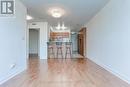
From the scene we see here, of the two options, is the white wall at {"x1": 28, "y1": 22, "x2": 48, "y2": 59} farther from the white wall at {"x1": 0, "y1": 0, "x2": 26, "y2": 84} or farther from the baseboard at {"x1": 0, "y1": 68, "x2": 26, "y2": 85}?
the baseboard at {"x1": 0, "y1": 68, "x2": 26, "y2": 85}

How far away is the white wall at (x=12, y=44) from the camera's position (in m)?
4.58

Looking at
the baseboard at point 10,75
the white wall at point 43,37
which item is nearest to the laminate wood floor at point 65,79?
the baseboard at point 10,75

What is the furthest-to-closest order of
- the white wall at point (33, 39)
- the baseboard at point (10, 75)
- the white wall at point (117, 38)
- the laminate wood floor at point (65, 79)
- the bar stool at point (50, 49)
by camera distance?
the white wall at point (33, 39) < the bar stool at point (50, 49) < the white wall at point (117, 38) < the baseboard at point (10, 75) < the laminate wood floor at point (65, 79)

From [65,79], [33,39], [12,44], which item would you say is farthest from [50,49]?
[65,79]

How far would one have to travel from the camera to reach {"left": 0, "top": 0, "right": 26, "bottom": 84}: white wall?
4.58m

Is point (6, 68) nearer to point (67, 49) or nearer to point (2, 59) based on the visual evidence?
point (2, 59)

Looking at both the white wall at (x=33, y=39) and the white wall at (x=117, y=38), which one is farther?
the white wall at (x=33, y=39)

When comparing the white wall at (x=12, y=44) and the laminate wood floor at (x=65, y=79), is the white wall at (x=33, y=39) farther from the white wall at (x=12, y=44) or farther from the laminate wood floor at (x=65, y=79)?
the laminate wood floor at (x=65, y=79)

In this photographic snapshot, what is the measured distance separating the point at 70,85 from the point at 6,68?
1.80 m

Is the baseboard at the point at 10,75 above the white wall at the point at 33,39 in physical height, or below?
below

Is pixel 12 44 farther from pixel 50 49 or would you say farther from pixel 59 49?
pixel 59 49

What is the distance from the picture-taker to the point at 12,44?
532cm

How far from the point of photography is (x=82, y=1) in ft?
20.8

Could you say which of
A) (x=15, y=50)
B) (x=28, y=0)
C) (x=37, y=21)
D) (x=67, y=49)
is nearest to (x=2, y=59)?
(x=15, y=50)
